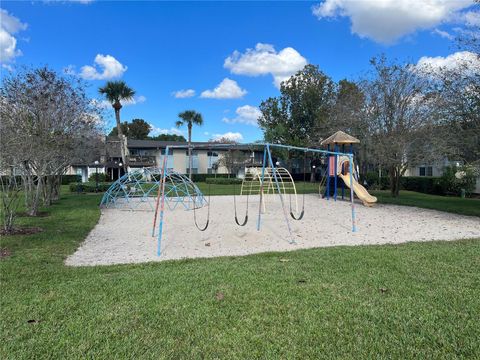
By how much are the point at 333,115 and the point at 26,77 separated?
16.8 metres

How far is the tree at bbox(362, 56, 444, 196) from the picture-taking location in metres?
17.3

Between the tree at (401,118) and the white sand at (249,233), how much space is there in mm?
6186

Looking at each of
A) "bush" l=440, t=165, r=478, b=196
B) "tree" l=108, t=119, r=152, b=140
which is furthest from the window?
"tree" l=108, t=119, r=152, b=140

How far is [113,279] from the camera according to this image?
179 inches

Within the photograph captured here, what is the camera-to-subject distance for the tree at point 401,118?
17.3 m

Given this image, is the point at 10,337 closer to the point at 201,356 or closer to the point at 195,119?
the point at 201,356

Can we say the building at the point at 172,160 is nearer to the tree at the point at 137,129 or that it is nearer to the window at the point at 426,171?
the window at the point at 426,171

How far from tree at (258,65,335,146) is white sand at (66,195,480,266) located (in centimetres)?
3093

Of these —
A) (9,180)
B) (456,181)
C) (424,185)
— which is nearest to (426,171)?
(424,185)

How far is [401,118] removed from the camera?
18266mm

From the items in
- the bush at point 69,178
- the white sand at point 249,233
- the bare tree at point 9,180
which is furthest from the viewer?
the bush at point 69,178

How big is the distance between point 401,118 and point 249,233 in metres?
13.4

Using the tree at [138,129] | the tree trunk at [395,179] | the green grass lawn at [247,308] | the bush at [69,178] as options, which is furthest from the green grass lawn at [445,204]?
the tree at [138,129]

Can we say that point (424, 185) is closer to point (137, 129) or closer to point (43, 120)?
point (43, 120)
